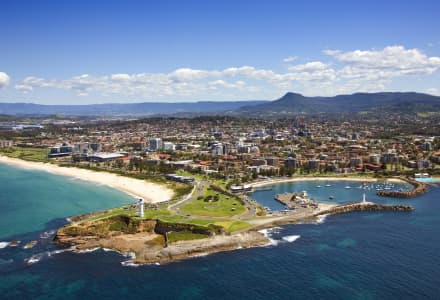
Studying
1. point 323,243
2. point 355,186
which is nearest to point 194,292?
point 323,243

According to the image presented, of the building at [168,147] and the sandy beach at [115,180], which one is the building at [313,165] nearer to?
the sandy beach at [115,180]

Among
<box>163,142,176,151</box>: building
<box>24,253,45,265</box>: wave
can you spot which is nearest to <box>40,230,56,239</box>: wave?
<box>24,253,45,265</box>: wave

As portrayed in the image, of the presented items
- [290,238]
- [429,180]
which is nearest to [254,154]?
[429,180]

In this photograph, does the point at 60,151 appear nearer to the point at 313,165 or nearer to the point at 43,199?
the point at 43,199

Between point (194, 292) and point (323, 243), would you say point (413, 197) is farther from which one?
point (194, 292)

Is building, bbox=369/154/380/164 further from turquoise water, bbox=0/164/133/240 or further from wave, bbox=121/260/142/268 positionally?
wave, bbox=121/260/142/268

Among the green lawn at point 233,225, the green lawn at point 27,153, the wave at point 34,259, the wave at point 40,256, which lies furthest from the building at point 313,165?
the green lawn at point 27,153
